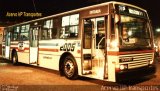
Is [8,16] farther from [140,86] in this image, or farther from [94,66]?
[140,86]

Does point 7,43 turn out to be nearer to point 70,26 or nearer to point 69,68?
point 70,26

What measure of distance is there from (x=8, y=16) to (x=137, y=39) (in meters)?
21.6

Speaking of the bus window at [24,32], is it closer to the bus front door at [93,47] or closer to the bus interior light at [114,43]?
the bus front door at [93,47]

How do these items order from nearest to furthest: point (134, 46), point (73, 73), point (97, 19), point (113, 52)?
point (113, 52), point (134, 46), point (97, 19), point (73, 73)

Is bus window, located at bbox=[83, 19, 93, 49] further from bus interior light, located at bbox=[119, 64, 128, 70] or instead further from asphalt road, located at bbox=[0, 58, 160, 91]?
bus interior light, located at bbox=[119, 64, 128, 70]

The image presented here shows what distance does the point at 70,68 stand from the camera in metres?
10.0

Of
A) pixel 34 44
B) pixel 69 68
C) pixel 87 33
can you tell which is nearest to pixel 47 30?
pixel 34 44

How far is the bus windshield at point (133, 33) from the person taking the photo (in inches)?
316

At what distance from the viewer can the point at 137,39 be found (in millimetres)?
8648

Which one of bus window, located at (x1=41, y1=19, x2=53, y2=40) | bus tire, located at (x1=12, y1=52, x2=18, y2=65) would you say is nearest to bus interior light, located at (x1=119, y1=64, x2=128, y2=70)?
bus window, located at (x1=41, y1=19, x2=53, y2=40)

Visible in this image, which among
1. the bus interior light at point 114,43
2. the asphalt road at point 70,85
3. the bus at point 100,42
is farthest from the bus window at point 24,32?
the bus interior light at point 114,43

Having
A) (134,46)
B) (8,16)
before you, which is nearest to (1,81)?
(134,46)

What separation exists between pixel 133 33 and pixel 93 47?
1750 millimetres

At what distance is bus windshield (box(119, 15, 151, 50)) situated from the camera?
8039mm
